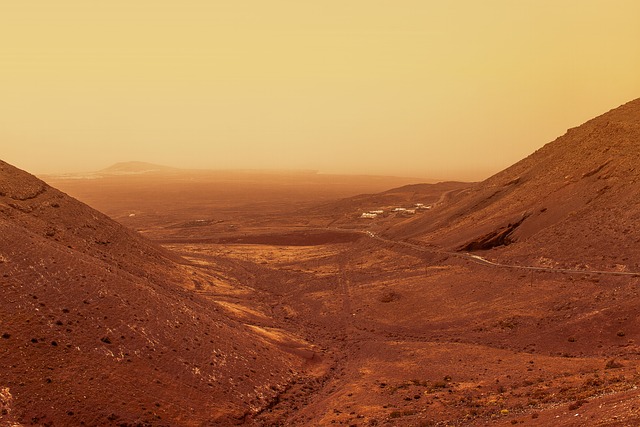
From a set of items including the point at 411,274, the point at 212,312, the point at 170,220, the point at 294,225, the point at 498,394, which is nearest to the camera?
the point at 498,394

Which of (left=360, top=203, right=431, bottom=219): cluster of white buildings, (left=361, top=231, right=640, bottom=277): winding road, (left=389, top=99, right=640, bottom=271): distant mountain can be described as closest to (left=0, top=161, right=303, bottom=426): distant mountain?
(left=361, top=231, right=640, bottom=277): winding road

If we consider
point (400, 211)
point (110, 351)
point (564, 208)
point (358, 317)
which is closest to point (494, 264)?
point (564, 208)

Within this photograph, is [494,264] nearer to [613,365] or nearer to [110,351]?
[613,365]

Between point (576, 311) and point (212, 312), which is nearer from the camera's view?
point (576, 311)

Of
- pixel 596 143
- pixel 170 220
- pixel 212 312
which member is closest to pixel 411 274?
pixel 212 312

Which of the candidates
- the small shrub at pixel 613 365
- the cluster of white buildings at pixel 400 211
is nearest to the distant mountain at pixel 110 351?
the small shrub at pixel 613 365

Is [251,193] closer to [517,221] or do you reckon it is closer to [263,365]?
[517,221]

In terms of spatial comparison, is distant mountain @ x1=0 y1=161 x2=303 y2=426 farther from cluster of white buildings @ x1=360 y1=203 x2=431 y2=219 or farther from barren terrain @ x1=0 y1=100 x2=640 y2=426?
cluster of white buildings @ x1=360 y1=203 x2=431 y2=219
